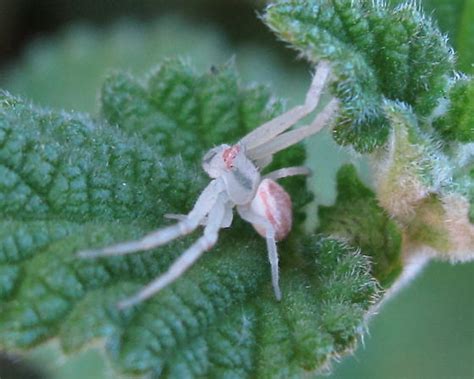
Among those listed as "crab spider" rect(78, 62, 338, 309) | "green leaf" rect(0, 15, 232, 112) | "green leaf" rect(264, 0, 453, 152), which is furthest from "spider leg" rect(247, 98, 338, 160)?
"green leaf" rect(0, 15, 232, 112)

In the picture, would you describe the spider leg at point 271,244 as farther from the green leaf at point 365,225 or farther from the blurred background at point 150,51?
the blurred background at point 150,51

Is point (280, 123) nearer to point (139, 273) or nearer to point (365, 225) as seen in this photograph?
point (365, 225)

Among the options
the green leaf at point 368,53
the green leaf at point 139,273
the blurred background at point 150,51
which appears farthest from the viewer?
the blurred background at point 150,51

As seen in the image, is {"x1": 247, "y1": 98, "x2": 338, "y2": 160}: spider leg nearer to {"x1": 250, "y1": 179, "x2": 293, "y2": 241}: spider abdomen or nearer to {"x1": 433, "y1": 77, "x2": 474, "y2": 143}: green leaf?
{"x1": 250, "y1": 179, "x2": 293, "y2": 241}: spider abdomen

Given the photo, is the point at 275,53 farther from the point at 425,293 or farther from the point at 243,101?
the point at 243,101

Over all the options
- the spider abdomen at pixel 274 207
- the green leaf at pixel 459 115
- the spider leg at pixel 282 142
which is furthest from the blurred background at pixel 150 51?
the green leaf at pixel 459 115
